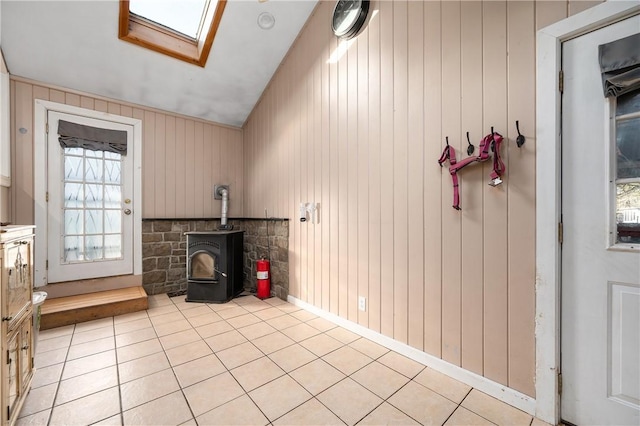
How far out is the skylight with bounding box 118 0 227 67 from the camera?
279 cm

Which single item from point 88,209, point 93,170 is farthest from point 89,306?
point 93,170

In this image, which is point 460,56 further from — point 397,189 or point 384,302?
point 384,302

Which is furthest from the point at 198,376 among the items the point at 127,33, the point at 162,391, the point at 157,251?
the point at 127,33

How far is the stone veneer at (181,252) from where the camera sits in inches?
137

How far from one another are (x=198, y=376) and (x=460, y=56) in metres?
2.81

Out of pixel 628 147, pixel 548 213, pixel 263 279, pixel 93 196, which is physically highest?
pixel 628 147

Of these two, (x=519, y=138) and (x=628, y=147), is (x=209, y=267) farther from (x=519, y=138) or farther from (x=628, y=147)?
(x=628, y=147)

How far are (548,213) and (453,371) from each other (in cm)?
118

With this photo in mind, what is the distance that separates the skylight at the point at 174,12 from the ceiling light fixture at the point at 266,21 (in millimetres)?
485

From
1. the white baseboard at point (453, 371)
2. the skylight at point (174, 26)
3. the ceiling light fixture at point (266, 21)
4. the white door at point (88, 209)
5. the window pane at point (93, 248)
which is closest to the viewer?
the white baseboard at point (453, 371)

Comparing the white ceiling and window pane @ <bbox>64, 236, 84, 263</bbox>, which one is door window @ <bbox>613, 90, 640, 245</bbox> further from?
window pane @ <bbox>64, 236, 84, 263</bbox>

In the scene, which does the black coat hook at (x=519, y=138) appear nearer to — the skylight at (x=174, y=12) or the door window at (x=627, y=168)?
the door window at (x=627, y=168)

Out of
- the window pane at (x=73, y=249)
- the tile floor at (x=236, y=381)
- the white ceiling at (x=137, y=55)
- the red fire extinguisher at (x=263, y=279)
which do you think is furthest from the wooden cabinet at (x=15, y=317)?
the white ceiling at (x=137, y=55)

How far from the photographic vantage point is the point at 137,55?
9.91 feet
